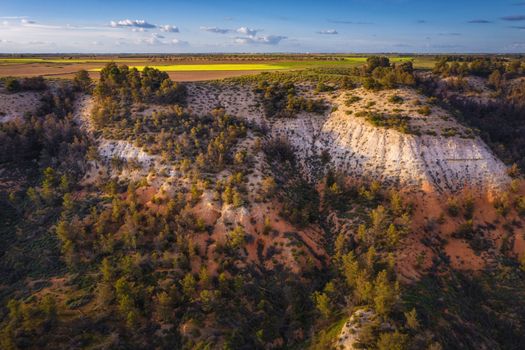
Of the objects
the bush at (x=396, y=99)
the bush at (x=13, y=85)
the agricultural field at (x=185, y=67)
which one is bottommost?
the bush at (x=396, y=99)

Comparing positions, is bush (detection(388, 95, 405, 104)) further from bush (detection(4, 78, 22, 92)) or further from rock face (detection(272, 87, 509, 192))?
bush (detection(4, 78, 22, 92))

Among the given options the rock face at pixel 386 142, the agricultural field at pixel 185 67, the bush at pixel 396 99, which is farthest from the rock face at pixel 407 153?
the agricultural field at pixel 185 67

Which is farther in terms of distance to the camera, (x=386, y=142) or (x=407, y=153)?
(x=386, y=142)

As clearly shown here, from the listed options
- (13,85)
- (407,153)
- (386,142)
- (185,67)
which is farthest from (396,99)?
(13,85)

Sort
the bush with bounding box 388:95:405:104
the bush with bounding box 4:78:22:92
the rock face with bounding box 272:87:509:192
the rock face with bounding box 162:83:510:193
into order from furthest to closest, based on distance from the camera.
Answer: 1. the bush with bounding box 4:78:22:92
2. the bush with bounding box 388:95:405:104
3. the rock face with bounding box 162:83:510:193
4. the rock face with bounding box 272:87:509:192

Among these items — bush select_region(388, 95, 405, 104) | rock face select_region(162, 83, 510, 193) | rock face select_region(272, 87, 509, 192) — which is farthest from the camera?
bush select_region(388, 95, 405, 104)

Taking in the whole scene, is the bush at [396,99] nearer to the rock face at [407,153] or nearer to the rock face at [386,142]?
the rock face at [386,142]

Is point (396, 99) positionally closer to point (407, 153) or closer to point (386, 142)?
point (386, 142)

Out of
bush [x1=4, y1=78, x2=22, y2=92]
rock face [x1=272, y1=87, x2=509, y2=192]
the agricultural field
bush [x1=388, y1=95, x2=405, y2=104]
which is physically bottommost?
rock face [x1=272, y1=87, x2=509, y2=192]

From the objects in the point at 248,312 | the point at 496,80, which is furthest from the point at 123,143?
the point at 496,80

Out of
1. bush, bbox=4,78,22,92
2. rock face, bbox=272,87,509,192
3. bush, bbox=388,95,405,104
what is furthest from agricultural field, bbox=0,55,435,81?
bush, bbox=388,95,405,104

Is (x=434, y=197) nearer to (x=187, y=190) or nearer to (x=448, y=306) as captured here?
(x=448, y=306)

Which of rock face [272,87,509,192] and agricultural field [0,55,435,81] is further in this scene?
agricultural field [0,55,435,81]

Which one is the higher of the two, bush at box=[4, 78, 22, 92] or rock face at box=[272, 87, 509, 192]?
bush at box=[4, 78, 22, 92]
